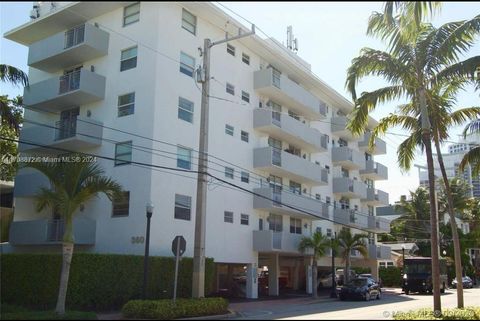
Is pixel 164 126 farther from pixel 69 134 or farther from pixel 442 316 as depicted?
pixel 442 316

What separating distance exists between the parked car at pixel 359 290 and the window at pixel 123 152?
590 inches

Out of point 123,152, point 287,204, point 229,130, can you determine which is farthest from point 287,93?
point 123,152

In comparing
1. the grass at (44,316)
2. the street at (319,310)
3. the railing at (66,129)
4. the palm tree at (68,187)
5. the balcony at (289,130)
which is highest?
the balcony at (289,130)

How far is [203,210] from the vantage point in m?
20.5

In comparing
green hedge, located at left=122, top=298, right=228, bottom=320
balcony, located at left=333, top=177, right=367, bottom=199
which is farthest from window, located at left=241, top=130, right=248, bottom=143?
balcony, located at left=333, top=177, right=367, bottom=199

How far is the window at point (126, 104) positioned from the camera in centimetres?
2695

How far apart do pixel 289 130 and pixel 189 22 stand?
414 inches

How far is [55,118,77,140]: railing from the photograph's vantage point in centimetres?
2755

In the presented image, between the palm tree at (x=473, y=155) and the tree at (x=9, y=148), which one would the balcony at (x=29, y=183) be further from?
the palm tree at (x=473, y=155)

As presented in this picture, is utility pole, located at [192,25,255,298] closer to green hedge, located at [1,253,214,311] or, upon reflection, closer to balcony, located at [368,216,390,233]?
green hedge, located at [1,253,214,311]

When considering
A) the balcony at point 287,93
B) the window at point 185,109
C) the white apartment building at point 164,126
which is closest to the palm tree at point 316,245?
the white apartment building at point 164,126

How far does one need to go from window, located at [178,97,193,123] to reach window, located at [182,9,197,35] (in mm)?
4028

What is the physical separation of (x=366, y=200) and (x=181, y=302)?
114 ft

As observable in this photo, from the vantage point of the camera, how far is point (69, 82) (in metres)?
28.1
